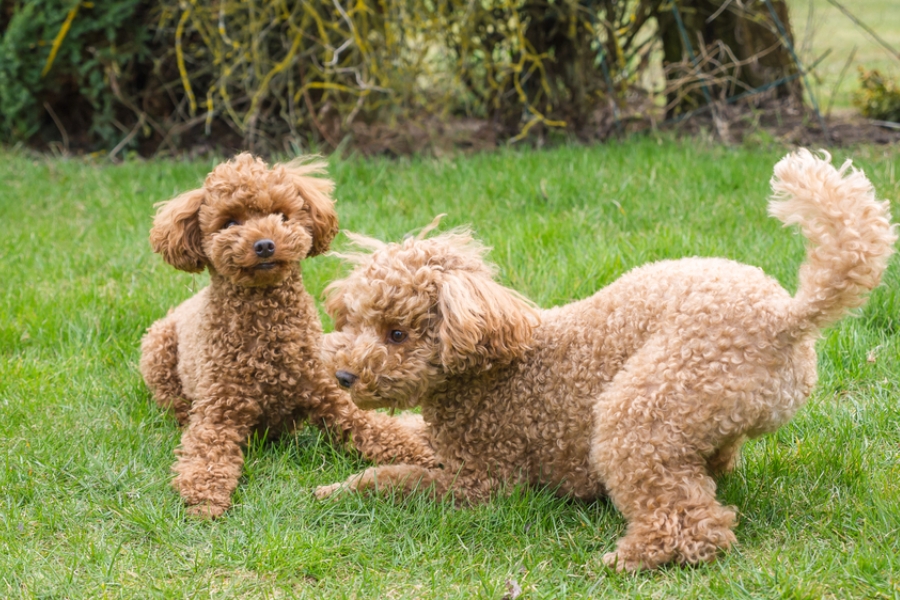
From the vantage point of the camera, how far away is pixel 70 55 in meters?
7.60

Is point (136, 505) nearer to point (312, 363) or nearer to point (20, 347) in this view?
point (312, 363)

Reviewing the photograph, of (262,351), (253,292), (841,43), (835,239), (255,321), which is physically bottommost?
(841,43)

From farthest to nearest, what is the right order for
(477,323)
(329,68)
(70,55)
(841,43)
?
1. (841,43)
2. (70,55)
3. (329,68)
4. (477,323)

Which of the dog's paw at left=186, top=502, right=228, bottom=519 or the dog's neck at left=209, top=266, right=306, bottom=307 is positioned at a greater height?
the dog's neck at left=209, top=266, right=306, bottom=307

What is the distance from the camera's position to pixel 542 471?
3188 millimetres

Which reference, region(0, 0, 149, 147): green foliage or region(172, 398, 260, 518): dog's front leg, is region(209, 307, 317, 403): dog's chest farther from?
region(0, 0, 149, 147): green foliage

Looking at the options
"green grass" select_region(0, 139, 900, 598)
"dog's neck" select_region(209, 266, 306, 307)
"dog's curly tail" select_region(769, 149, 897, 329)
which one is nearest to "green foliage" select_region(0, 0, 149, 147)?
"green grass" select_region(0, 139, 900, 598)

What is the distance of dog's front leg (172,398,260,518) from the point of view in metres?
3.21

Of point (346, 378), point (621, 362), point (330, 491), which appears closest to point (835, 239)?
point (621, 362)

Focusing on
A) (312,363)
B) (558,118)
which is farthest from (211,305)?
(558,118)

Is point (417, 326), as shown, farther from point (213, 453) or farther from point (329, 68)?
point (329, 68)

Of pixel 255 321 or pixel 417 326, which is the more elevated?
pixel 417 326

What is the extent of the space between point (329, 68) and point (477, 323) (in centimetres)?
432

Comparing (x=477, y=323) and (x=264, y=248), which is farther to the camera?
(x=264, y=248)
